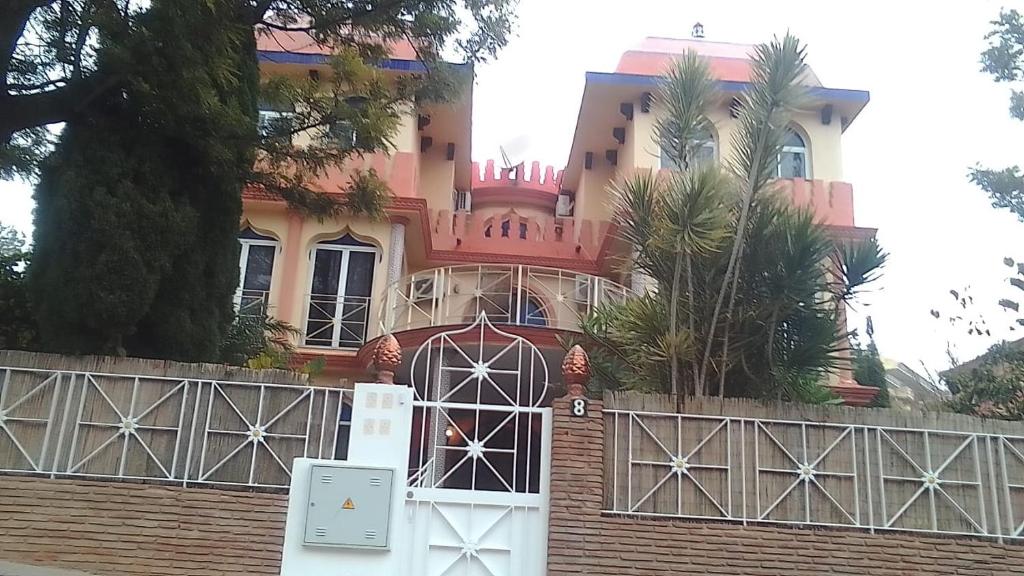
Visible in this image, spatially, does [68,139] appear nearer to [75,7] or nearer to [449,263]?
[75,7]

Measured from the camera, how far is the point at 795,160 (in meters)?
14.6

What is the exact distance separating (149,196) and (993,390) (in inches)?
426

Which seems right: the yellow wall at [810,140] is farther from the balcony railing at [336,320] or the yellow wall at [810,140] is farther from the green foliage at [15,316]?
the green foliage at [15,316]

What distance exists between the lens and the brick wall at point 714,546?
6191mm

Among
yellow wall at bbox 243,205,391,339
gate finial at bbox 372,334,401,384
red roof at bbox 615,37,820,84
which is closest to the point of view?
gate finial at bbox 372,334,401,384

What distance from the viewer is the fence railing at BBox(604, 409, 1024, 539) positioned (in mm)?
6430

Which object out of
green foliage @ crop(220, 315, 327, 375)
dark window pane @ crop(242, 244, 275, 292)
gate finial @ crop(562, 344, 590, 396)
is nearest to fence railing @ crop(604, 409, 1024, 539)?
gate finial @ crop(562, 344, 590, 396)

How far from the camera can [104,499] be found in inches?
246

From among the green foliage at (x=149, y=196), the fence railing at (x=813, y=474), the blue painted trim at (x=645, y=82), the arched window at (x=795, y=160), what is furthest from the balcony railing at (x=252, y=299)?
the arched window at (x=795, y=160)

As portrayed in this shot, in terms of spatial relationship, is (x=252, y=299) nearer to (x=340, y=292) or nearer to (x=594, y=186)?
(x=340, y=292)

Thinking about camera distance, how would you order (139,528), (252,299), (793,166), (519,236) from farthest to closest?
1. (519,236)
2. (793,166)
3. (252,299)
4. (139,528)

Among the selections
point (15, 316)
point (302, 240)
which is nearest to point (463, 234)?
point (302, 240)

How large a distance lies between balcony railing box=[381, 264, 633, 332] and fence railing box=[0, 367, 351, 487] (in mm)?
4384

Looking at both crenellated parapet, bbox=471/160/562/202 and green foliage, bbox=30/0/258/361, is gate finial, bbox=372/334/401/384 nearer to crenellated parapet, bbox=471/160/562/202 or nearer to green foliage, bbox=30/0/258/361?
green foliage, bbox=30/0/258/361
